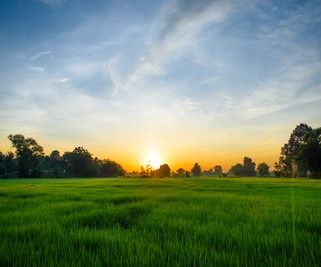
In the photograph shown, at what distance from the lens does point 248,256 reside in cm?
303

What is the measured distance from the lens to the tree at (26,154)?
83.9 metres

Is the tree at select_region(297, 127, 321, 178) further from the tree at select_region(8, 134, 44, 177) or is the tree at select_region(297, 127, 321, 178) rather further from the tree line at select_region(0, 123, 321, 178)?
the tree at select_region(8, 134, 44, 177)

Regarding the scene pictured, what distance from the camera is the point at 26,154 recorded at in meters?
85.8

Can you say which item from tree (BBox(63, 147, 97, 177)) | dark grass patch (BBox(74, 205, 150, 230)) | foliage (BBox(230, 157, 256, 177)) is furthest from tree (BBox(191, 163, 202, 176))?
dark grass patch (BBox(74, 205, 150, 230))

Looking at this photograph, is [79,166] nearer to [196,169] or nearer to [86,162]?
[86,162]

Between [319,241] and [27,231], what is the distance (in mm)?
4468

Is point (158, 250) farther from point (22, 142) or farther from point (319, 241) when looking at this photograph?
point (22, 142)

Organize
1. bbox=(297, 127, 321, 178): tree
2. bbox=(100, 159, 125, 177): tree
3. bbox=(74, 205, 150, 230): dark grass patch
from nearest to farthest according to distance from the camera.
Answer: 1. bbox=(74, 205, 150, 230): dark grass patch
2. bbox=(297, 127, 321, 178): tree
3. bbox=(100, 159, 125, 177): tree

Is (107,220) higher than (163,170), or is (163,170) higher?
(107,220)

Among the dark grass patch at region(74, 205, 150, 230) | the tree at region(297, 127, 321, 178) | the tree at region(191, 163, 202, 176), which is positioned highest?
the tree at region(297, 127, 321, 178)

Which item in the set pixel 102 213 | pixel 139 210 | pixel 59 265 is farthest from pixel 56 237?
pixel 139 210

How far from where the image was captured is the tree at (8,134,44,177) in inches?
3305

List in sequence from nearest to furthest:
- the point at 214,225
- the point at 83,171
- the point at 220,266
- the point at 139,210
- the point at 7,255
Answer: the point at 220,266 < the point at 7,255 < the point at 214,225 < the point at 139,210 < the point at 83,171

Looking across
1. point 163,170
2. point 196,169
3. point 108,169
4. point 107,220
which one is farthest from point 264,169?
point 107,220
